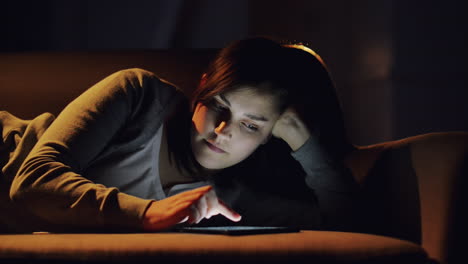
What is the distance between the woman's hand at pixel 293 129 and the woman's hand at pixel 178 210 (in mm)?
483

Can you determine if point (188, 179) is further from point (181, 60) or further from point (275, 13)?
point (275, 13)

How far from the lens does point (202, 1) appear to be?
99.7 inches

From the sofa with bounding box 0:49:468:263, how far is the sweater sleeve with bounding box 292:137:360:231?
0.03 meters

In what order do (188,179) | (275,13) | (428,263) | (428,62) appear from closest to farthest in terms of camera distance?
(428,263), (188,179), (428,62), (275,13)

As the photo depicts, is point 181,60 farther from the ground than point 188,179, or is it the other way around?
point 181,60

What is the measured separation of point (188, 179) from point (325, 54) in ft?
3.79

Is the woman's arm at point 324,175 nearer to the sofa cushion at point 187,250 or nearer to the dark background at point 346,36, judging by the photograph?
the sofa cushion at point 187,250

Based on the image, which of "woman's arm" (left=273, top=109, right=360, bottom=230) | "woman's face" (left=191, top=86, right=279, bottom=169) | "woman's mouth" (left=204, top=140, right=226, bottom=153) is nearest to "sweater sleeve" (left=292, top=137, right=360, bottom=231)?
"woman's arm" (left=273, top=109, right=360, bottom=230)

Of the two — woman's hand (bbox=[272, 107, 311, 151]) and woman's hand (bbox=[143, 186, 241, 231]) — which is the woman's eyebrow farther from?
woman's hand (bbox=[143, 186, 241, 231])

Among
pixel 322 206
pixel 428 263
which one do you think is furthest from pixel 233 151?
pixel 428 263

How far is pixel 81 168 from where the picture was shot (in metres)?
1.13

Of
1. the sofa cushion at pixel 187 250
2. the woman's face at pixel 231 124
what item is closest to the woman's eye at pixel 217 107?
the woman's face at pixel 231 124

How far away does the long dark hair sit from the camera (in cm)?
128

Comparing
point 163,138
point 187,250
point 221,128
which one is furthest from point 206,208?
point 163,138
